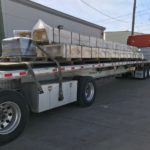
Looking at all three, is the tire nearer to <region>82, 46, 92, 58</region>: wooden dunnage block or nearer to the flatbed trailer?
the flatbed trailer

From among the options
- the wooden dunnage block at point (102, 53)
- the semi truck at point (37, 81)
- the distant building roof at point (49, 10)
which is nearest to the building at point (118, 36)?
the distant building roof at point (49, 10)

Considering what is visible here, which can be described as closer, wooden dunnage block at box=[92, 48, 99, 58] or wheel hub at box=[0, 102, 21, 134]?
wheel hub at box=[0, 102, 21, 134]

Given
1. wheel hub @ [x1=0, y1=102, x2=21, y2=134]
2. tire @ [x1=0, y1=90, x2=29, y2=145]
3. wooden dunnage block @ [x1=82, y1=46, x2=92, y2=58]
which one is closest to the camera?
tire @ [x1=0, y1=90, x2=29, y2=145]

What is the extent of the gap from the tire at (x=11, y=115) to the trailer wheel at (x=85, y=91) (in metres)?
2.48

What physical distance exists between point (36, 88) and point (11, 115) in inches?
35.9

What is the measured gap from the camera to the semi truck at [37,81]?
16.3 feet

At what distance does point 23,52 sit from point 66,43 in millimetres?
1205

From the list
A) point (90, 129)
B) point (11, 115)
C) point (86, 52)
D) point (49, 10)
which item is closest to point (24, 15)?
point (49, 10)

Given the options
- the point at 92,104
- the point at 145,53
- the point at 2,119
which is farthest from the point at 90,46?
the point at 145,53

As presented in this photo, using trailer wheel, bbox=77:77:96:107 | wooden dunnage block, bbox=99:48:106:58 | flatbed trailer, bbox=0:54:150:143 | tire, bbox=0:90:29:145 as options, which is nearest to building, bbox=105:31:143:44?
wooden dunnage block, bbox=99:48:106:58

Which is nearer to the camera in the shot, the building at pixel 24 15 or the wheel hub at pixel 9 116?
the wheel hub at pixel 9 116

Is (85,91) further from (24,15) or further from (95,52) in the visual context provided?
(24,15)

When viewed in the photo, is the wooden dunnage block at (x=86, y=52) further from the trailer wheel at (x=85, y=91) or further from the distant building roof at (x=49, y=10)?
the distant building roof at (x=49, y=10)

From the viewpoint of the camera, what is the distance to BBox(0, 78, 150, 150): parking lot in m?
Answer: 4.60
